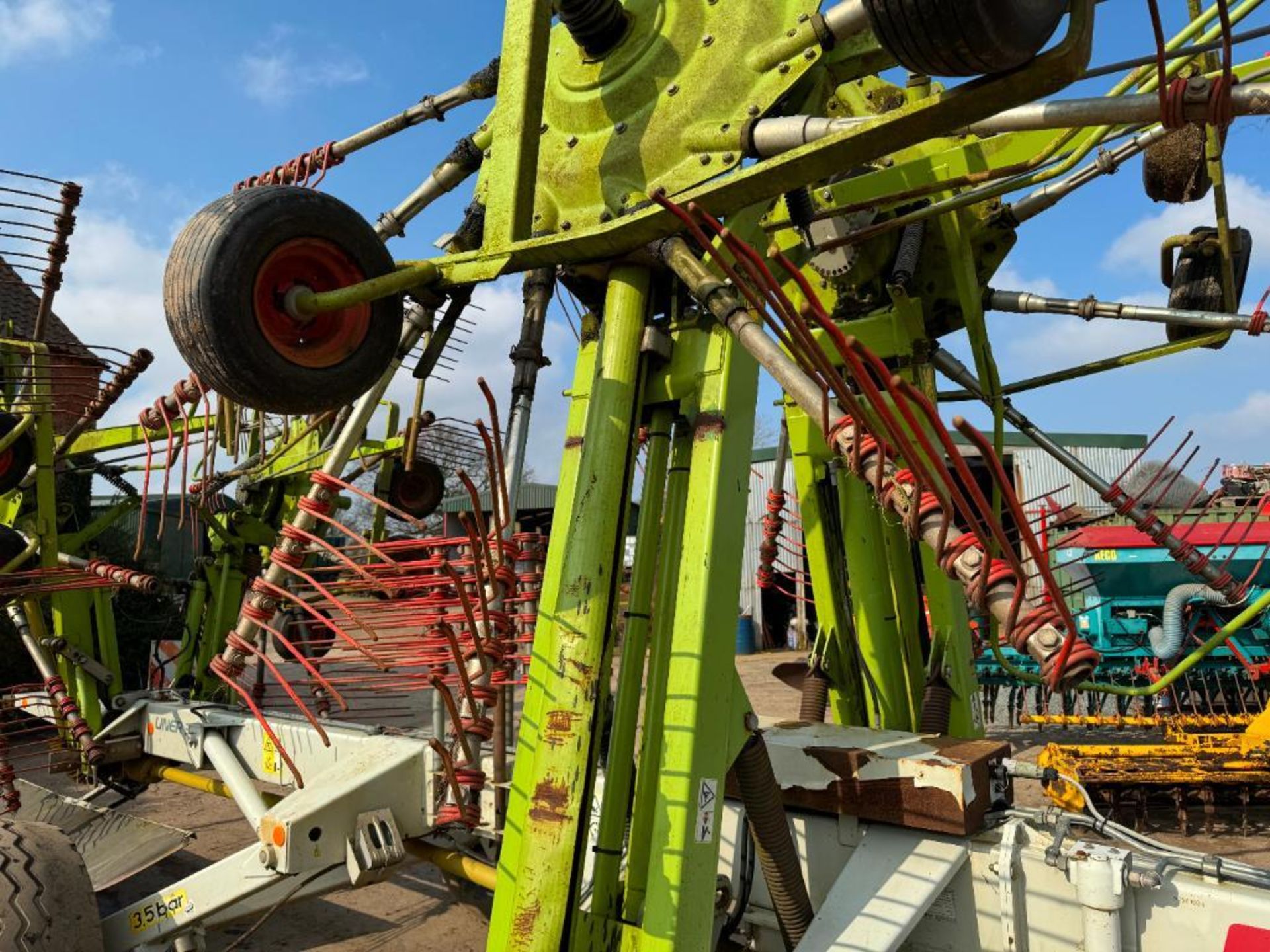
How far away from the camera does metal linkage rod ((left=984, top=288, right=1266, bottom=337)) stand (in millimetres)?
4742

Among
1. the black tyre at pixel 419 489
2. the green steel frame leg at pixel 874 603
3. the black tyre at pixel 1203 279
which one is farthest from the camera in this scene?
the black tyre at pixel 419 489

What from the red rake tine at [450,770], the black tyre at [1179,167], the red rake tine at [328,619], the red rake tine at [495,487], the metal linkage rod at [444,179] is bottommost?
the red rake tine at [450,770]

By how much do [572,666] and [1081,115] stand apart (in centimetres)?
184

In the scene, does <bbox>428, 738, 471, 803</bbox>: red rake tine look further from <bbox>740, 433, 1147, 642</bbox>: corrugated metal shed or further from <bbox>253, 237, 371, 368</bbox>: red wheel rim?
<bbox>740, 433, 1147, 642</bbox>: corrugated metal shed

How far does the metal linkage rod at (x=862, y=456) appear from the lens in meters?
1.75

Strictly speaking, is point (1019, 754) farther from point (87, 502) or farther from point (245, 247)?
point (87, 502)

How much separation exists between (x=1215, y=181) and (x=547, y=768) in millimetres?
4292

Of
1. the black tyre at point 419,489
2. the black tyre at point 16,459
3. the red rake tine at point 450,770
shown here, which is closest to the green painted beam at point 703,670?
the red rake tine at point 450,770

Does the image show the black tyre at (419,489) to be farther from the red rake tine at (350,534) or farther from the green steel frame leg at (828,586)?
the red rake tine at (350,534)

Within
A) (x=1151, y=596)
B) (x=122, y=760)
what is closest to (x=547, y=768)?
(x=122, y=760)

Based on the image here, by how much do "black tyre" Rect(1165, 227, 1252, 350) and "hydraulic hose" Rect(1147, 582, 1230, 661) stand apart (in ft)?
21.5

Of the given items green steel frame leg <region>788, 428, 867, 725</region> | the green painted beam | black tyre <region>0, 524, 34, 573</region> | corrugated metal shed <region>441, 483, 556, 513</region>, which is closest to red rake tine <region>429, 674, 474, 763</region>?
the green painted beam

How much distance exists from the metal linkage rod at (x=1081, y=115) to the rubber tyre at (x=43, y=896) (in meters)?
3.94

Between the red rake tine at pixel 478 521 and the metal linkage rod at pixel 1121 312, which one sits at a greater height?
the metal linkage rod at pixel 1121 312
